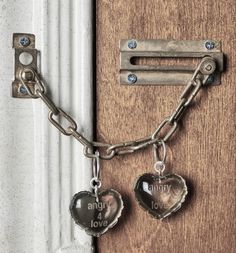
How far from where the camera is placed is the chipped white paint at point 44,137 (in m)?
0.85

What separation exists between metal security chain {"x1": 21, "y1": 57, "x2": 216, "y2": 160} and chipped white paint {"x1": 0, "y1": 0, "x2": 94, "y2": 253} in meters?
0.02

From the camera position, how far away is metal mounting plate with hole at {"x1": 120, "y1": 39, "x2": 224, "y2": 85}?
896mm

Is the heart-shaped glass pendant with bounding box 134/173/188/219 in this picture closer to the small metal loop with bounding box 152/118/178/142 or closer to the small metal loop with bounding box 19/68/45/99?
the small metal loop with bounding box 152/118/178/142

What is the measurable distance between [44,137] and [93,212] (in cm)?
14

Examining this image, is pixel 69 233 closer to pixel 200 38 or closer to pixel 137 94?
pixel 137 94

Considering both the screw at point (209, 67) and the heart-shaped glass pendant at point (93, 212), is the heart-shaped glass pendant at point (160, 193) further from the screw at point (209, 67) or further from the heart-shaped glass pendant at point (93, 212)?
the screw at point (209, 67)

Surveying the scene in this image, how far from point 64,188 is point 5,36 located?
0.82 ft

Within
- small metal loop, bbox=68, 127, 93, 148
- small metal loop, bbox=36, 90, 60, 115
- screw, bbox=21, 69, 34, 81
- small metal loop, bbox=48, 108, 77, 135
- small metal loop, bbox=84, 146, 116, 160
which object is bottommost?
small metal loop, bbox=84, 146, 116, 160

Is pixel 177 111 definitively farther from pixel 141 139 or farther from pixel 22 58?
pixel 22 58

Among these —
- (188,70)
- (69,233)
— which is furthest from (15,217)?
(188,70)

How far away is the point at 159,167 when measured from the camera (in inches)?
35.2

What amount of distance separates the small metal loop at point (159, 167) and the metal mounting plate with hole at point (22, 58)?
0.75ft

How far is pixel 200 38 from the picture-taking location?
916 millimetres

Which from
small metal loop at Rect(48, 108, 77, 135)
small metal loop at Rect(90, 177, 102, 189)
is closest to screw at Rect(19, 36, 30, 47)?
small metal loop at Rect(48, 108, 77, 135)
